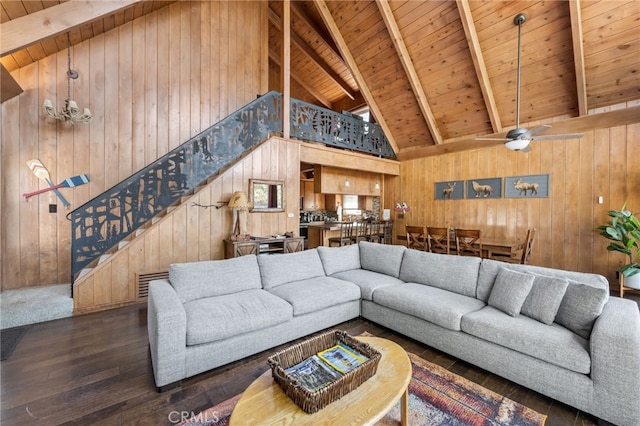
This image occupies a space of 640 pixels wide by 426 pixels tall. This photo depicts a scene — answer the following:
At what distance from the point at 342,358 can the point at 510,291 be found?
1.74 meters

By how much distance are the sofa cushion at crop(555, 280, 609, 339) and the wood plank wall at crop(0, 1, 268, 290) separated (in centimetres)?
447

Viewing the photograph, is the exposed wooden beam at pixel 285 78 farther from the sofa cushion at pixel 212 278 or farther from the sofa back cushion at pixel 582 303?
the sofa back cushion at pixel 582 303

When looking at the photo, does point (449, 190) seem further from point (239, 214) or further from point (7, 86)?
point (7, 86)

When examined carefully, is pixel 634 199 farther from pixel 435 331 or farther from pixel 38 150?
pixel 38 150

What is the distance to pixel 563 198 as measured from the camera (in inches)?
200

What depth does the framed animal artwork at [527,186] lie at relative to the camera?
5321 mm

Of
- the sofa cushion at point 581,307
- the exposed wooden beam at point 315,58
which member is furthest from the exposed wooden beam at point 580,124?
the exposed wooden beam at point 315,58

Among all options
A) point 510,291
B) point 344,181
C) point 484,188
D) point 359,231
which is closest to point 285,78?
point 344,181

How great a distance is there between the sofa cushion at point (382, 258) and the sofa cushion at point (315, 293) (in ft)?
2.16

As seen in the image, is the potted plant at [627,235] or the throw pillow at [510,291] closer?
the throw pillow at [510,291]

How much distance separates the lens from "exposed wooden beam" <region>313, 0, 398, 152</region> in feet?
19.7

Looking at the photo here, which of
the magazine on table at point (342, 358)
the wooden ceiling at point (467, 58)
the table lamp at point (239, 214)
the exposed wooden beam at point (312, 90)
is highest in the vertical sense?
the exposed wooden beam at point (312, 90)

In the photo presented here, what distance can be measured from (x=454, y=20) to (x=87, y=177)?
6731 millimetres

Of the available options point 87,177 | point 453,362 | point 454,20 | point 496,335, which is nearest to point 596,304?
point 496,335
